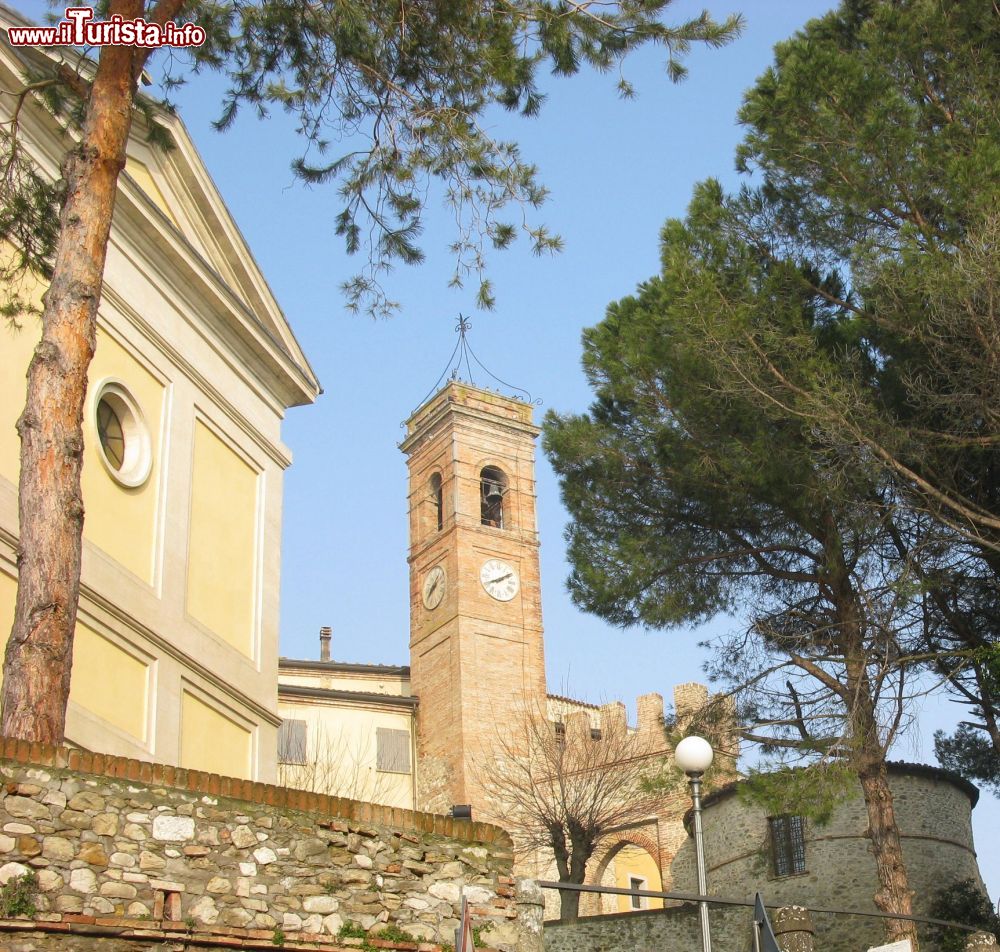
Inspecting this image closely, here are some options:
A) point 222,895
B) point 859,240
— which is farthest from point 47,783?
point 859,240

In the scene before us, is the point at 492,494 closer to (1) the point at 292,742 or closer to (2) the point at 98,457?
(1) the point at 292,742

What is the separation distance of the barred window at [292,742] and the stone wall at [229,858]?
27128mm

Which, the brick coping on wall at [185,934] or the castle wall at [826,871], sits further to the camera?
the castle wall at [826,871]

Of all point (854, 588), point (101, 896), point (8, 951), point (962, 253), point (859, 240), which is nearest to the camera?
point (8, 951)

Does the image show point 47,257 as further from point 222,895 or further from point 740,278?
point 740,278

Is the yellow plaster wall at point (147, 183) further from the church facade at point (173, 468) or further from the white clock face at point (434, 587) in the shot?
the white clock face at point (434, 587)

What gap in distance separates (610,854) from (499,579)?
11171 millimetres

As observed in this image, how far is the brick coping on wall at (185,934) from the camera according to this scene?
5609 millimetres

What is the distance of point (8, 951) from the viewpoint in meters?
5.47

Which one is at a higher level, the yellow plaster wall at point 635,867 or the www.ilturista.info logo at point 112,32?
the www.ilturista.info logo at point 112,32

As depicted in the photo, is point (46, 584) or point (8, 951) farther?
point (46, 584)

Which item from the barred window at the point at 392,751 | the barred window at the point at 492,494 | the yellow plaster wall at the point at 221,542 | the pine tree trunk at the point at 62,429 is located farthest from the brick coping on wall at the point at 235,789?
the barred window at the point at 492,494

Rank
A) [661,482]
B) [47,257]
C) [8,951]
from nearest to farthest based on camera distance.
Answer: [8,951] → [47,257] → [661,482]

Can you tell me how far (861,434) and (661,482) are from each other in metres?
3.65
